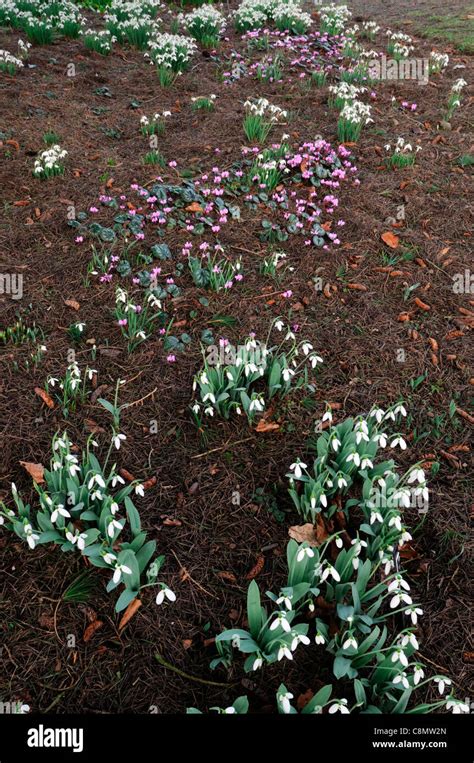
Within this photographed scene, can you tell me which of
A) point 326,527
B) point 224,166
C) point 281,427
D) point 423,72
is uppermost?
point 423,72

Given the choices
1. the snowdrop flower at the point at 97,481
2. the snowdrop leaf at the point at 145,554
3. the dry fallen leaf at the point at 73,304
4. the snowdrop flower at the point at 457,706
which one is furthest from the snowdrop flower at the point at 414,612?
the dry fallen leaf at the point at 73,304

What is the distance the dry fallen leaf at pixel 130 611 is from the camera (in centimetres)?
217

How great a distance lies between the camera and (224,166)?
4832 mm

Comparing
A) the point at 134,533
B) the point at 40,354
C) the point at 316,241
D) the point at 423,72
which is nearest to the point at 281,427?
the point at 134,533

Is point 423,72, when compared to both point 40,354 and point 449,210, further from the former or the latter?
point 40,354

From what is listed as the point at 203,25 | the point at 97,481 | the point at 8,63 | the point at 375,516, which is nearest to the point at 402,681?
the point at 375,516

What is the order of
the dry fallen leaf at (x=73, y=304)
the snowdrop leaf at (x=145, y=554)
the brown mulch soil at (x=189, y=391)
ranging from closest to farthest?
the brown mulch soil at (x=189, y=391) → the snowdrop leaf at (x=145, y=554) → the dry fallen leaf at (x=73, y=304)

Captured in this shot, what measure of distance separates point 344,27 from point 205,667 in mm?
9314

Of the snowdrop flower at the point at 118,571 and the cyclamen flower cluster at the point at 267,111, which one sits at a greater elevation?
the cyclamen flower cluster at the point at 267,111

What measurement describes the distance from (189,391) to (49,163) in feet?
8.44

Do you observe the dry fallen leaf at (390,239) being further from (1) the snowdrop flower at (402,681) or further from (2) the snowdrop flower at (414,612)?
(1) the snowdrop flower at (402,681)

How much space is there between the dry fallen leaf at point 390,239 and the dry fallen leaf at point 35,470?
303cm

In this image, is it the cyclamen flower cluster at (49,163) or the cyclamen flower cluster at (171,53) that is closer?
the cyclamen flower cluster at (49,163)

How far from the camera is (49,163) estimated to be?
175 inches
